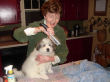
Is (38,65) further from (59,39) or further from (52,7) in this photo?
(52,7)

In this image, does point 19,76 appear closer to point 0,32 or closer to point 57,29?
point 57,29

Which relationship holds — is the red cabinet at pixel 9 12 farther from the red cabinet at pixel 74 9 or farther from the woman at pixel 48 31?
the woman at pixel 48 31

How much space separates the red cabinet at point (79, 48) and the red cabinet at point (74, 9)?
2.03ft

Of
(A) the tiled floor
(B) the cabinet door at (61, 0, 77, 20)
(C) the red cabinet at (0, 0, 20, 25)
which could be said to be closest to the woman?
(A) the tiled floor

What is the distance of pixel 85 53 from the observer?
403cm

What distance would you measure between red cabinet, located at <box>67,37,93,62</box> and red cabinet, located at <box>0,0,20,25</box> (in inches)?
54.3

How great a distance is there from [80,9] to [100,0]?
568 millimetres

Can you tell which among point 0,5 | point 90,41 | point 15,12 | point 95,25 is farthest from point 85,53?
point 0,5

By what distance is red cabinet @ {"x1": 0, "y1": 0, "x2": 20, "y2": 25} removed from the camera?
2850 mm

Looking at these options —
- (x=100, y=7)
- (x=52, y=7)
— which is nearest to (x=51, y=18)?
(x=52, y=7)

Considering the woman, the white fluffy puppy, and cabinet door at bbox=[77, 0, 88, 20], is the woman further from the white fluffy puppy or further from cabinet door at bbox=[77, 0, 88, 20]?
cabinet door at bbox=[77, 0, 88, 20]

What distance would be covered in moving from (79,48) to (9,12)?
6.49 ft

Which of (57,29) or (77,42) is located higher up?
(57,29)

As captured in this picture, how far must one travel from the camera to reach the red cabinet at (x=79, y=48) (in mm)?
3660
